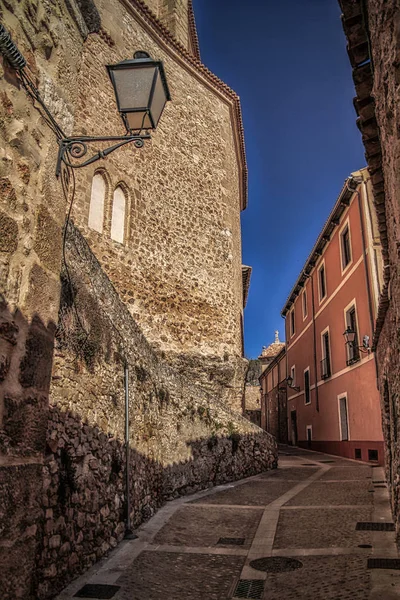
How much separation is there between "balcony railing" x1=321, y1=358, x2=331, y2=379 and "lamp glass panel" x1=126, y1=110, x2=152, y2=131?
13.5m

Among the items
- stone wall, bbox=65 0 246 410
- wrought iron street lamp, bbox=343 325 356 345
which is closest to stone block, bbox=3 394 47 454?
stone wall, bbox=65 0 246 410

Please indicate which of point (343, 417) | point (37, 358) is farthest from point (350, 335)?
point (37, 358)

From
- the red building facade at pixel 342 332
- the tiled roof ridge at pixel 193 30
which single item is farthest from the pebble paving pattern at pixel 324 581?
the tiled roof ridge at pixel 193 30

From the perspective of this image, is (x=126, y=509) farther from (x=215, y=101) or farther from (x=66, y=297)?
(x=215, y=101)

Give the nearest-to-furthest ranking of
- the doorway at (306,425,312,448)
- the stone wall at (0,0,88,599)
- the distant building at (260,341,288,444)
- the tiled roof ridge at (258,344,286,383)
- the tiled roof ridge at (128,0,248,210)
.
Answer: the stone wall at (0,0,88,599), the tiled roof ridge at (128,0,248,210), the doorway at (306,425,312,448), the distant building at (260,341,288,444), the tiled roof ridge at (258,344,286,383)

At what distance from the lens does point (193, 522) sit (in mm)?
5715

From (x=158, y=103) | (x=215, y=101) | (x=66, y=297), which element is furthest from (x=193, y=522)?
(x=215, y=101)

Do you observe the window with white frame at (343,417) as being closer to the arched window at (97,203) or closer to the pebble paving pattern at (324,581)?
the arched window at (97,203)

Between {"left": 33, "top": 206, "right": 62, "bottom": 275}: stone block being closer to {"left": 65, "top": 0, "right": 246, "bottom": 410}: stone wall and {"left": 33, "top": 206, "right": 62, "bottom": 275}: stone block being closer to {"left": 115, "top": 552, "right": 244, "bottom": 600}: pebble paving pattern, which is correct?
{"left": 115, "top": 552, "right": 244, "bottom": 600}: pebble paving pattern

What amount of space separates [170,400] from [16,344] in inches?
201

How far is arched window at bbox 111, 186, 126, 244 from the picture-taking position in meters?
10.8

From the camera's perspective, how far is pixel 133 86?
12.3ft

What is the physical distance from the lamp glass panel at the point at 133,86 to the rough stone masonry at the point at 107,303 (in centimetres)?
42

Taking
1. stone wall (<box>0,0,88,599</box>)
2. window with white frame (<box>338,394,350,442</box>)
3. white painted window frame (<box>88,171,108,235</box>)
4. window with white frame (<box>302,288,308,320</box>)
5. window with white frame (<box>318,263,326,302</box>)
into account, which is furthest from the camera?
window with white frame (<box>302,288,308,320</box>)
